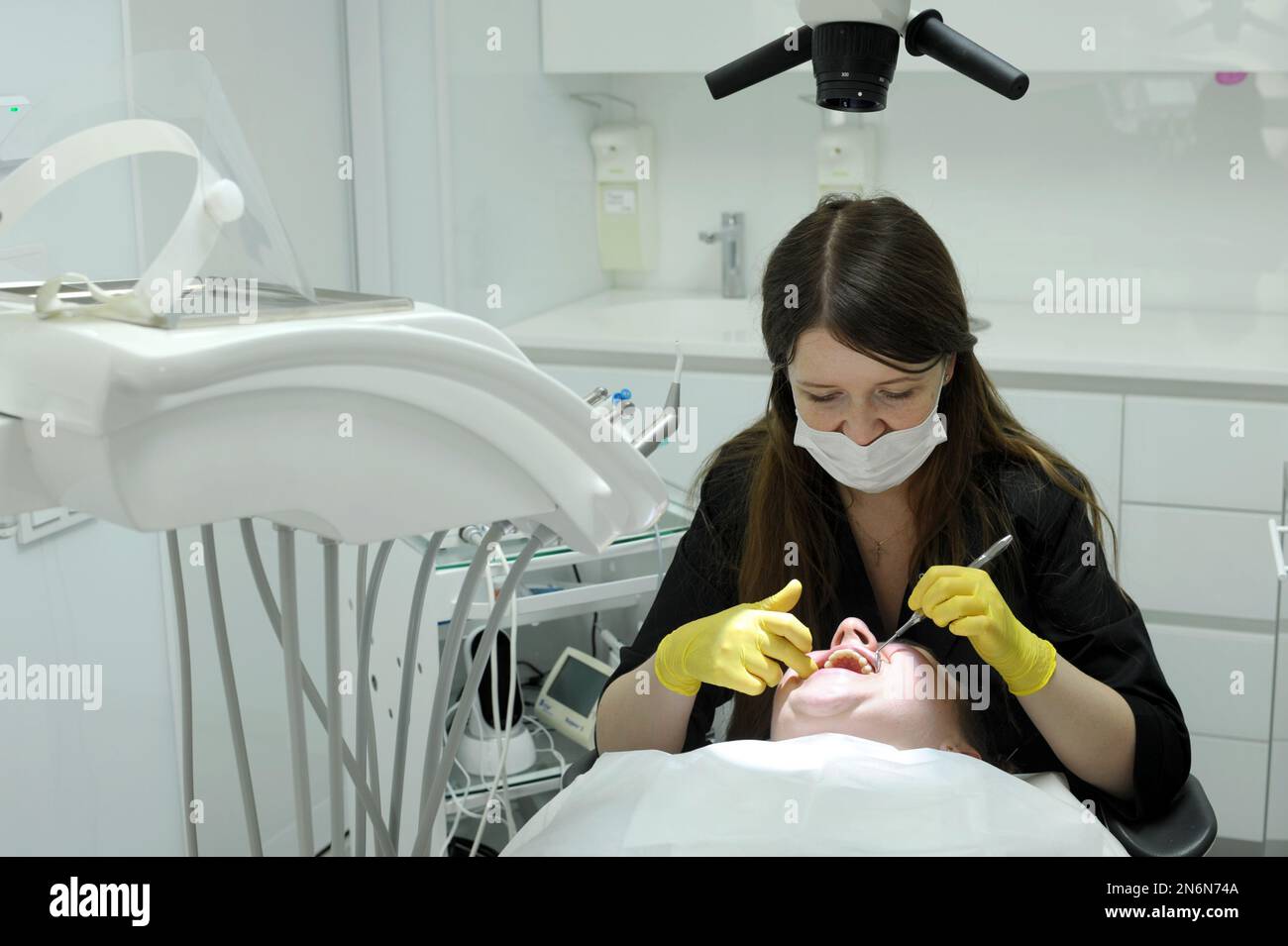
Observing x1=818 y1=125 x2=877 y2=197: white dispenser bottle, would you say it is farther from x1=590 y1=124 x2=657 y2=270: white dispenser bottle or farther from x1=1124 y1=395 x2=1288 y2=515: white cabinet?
x1=1124 y1=395 x2=1288 y2=515: white cabinet

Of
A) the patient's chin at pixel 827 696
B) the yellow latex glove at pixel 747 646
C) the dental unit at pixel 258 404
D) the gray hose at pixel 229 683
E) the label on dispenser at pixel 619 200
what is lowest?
the patient's chin at pixel 827 696

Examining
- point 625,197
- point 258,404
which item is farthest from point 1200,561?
point 258,404

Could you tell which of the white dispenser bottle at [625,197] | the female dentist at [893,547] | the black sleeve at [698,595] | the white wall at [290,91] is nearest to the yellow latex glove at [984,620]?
the female dentist at [893,547]

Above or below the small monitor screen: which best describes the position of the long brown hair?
above

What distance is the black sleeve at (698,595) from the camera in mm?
1573

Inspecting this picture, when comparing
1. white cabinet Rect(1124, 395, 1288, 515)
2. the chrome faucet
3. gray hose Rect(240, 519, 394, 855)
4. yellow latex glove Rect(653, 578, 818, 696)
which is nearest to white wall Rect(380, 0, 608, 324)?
the chrome faucet

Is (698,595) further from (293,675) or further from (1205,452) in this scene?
(1205,452)

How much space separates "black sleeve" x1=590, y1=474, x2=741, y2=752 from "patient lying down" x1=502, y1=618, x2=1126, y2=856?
153mm

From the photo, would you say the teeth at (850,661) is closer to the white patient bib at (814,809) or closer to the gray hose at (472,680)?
the white patient bib at (814,809)

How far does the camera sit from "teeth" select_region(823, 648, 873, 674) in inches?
56.8

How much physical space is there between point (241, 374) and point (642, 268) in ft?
8.56

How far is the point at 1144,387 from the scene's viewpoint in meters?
2.36
